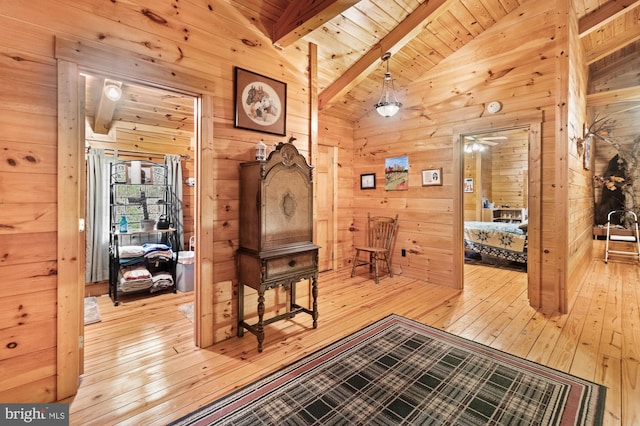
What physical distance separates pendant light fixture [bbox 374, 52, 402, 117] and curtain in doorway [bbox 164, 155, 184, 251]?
9.84 feet

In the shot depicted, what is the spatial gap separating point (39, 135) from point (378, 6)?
10.3 feet

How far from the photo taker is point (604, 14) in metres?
3.59

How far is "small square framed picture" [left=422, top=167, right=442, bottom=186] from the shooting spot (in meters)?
4.12

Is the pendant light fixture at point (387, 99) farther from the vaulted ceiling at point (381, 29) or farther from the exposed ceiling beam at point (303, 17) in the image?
the exposed ceiling beam at point (303, 17)

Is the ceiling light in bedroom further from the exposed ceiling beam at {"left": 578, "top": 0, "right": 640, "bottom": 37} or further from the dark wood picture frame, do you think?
the dark wood picture frame

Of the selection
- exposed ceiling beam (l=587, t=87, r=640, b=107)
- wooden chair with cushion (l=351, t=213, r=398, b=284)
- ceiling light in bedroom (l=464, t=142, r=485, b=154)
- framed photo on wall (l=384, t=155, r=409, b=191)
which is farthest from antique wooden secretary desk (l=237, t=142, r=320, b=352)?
ceiling light in bedroom (l=464, t=142, r=485, b=154)

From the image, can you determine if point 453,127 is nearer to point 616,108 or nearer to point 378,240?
point 378,240

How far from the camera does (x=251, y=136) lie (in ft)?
8.73

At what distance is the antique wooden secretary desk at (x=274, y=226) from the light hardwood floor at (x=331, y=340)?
31 cm

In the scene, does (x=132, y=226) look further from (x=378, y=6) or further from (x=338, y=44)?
(x=378, y=6)

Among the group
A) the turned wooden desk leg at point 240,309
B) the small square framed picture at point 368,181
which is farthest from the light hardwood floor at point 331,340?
the small square framed picture at point 368,181

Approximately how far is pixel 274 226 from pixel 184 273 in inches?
80.6

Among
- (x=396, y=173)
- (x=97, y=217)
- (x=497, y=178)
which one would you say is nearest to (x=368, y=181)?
(x=396, y=173)

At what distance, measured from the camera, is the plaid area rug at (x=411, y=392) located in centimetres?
163
